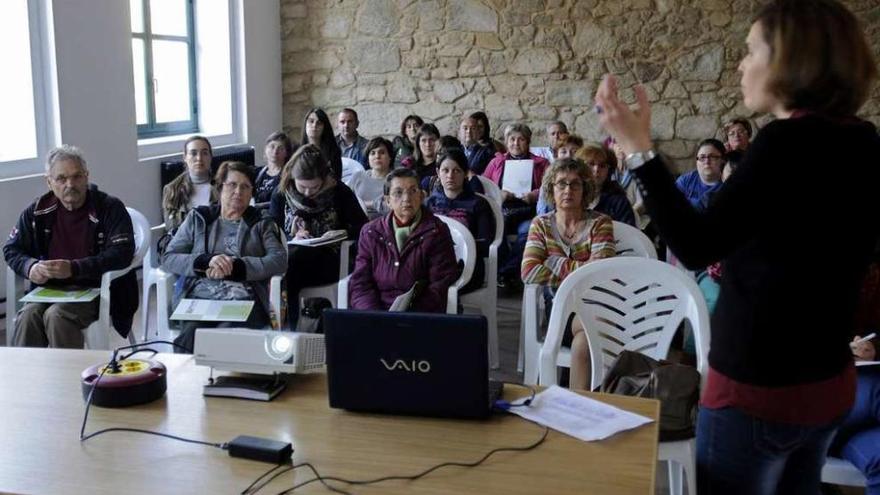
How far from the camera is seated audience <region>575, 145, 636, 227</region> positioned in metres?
4.32

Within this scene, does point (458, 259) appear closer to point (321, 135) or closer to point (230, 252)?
point (230, 252)

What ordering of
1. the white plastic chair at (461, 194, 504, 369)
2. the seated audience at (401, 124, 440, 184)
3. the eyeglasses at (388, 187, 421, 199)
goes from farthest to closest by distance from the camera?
the seated audience at (401, 124, 440, 184) < the white plastic chair at (461, 194, 504, 369) < the eyeglasses at (388, 187, 421, 199)

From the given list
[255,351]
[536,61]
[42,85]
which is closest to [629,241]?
[255,351]

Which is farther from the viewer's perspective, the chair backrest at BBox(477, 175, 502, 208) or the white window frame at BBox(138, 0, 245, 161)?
the white window frame at BBox(138, 0, 245, 161)

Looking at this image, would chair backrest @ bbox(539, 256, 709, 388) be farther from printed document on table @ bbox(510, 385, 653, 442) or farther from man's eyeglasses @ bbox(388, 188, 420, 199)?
man's eyeglasses @ bbox(388, 188, 420, 199)

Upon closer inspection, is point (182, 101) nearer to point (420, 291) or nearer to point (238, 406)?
point (420, 291)

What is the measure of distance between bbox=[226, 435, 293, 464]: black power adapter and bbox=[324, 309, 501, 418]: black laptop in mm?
212

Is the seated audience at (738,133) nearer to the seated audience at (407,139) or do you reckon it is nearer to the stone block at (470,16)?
the stone block at (470,16)

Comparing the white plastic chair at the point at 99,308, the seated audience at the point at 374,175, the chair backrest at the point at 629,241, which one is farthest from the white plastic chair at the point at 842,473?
the seated audience at the point at 374,175

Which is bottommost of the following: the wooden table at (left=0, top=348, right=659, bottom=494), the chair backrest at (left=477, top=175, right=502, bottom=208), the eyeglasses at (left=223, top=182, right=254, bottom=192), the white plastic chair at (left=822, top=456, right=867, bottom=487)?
the white plastic chair at (left=822, top=456, right=867, bottom=487)

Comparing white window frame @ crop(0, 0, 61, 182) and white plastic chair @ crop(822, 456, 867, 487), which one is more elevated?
white window frame @ crop(0, 0, 61, 182)

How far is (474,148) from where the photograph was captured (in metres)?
6.75

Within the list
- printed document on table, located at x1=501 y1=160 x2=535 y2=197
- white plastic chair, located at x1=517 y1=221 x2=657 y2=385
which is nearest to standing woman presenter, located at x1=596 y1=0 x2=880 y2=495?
white plastic chair, located at x1=517 y1=221 x2=657 y2=385

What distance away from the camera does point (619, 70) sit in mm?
7215
